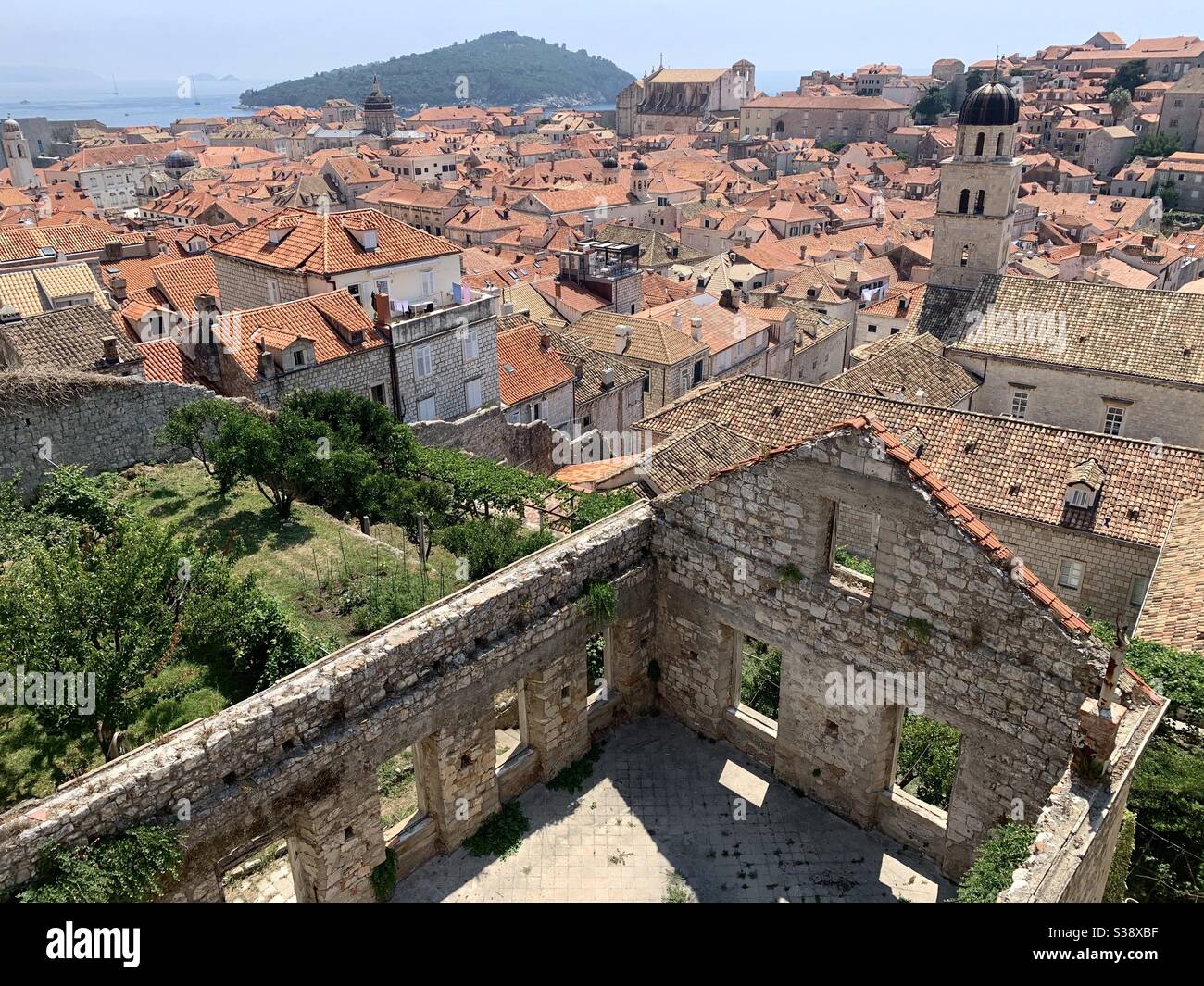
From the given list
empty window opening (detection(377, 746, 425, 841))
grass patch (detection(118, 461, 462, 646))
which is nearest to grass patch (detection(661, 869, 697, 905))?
empty window opening (detection(377, 746, 425, 841))

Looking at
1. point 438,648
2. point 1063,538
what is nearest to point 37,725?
point 438,648

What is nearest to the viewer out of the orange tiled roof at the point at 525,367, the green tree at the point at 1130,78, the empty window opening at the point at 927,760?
the empty window opening at the point at 927,760

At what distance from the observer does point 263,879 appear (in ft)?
44.1

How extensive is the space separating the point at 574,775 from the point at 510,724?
1936 millimetres

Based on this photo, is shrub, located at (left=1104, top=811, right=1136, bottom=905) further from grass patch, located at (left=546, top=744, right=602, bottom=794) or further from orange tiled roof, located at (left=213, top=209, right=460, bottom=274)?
orange tiled roof, located at (left=213, top=209, right=460, bottom=274)

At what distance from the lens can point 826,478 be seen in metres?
13.1

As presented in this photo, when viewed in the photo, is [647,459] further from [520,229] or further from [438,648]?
[520,229]

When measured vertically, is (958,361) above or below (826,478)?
below

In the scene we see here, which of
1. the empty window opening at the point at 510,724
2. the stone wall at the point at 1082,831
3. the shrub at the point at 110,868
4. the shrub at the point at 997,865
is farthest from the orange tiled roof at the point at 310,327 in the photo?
the stone wall at the point at 1082,831

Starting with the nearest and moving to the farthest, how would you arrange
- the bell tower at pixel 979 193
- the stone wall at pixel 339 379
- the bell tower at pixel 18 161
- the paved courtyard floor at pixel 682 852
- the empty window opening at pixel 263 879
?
the empty window opening at pixel 263 879 < the paved courtyard floor at pixel 682 852 < the stone wall at pixel 339 379 < the bell tower at pixel 979 193 < the bell tower at pixel 18 161

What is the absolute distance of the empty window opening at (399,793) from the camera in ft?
45.9

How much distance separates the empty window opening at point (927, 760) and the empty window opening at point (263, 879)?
31.9 feet

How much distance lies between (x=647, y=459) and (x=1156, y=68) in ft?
587

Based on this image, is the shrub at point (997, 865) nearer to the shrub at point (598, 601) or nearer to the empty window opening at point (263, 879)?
the shrub at point (598, 601)
